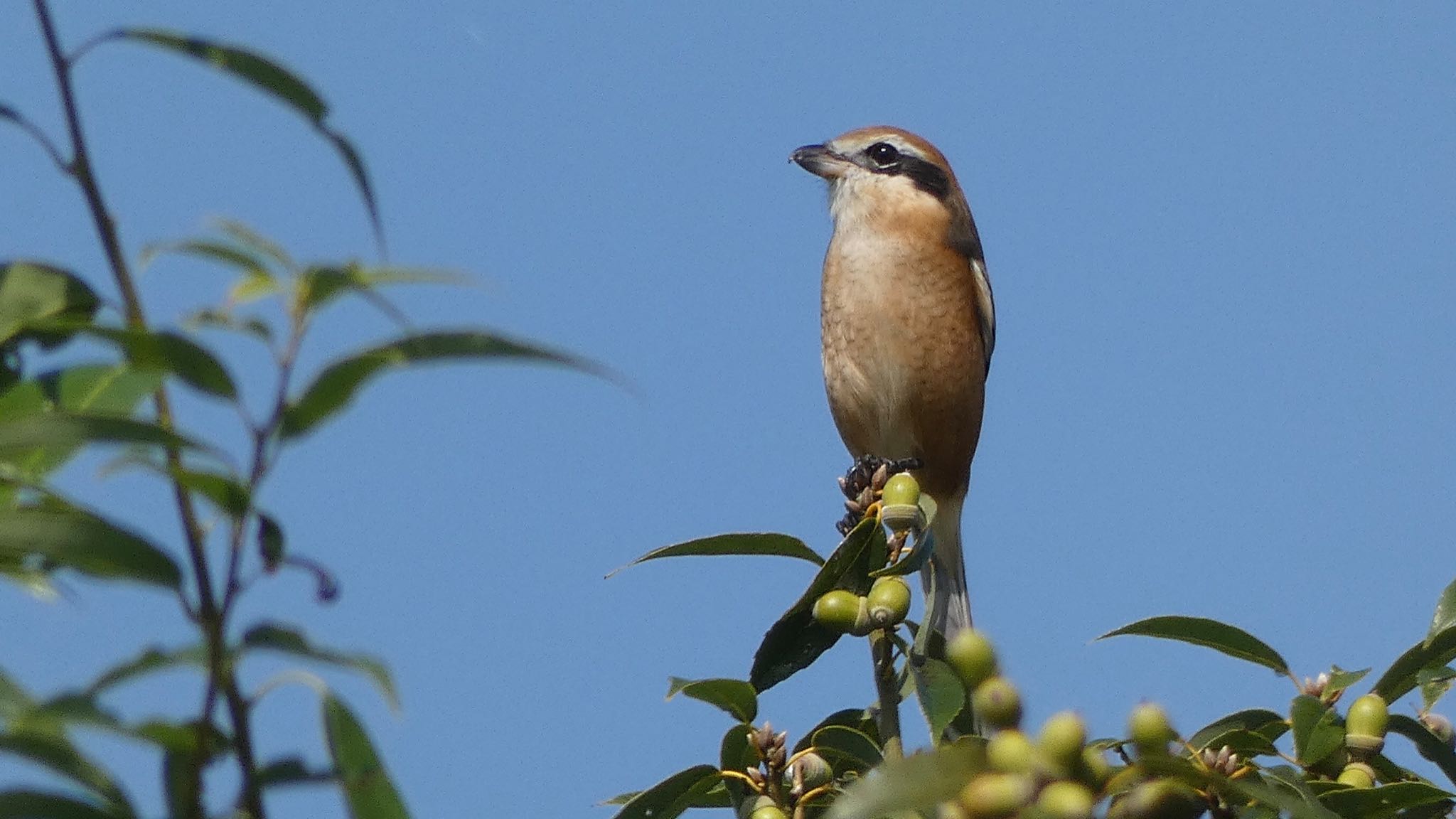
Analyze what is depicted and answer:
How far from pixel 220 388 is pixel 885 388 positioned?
13.7 feet

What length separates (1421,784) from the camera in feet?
6.39

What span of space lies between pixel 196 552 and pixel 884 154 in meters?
5.00

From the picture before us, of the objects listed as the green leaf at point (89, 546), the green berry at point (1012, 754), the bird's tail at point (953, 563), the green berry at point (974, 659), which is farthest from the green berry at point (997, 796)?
the bird's tail at point (953, 563)

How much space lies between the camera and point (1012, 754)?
1.26 meters

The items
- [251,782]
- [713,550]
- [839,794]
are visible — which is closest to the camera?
[251,782]

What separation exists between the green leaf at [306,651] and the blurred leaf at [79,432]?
0.46 ft

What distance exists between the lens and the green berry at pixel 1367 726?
216 centimetres

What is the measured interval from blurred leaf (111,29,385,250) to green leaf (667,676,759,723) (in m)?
0.94

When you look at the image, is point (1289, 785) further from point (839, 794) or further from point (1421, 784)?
point (839, 794)

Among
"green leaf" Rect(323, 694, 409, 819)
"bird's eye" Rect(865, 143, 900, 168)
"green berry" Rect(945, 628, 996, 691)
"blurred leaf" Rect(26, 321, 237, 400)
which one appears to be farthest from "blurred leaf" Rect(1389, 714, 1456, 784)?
"bird's eye" Rect(865, 143, 900, 168)

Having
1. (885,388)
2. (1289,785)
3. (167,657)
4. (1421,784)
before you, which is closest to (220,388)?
(167,657)

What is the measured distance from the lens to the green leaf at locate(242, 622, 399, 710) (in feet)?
3.69

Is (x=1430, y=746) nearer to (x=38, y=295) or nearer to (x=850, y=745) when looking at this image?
(x=850, y=745)

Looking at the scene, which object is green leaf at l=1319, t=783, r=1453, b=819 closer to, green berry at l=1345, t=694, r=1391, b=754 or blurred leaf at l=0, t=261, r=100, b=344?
green berry at l=1345, t=694, r=1391, b=754
